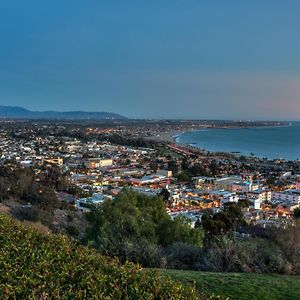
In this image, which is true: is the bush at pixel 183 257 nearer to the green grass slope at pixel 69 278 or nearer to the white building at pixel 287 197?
the green grass slope at pixel 69 278

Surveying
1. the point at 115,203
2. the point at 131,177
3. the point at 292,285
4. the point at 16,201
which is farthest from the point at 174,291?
the point at 131,177

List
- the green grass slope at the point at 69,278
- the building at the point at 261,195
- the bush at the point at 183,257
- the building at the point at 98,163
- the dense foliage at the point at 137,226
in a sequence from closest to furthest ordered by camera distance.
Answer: the green grass slope at the point at 69,278, the bush at the point at 183,257, the dense foliage at the point at 137,226, the building at the point at 261,195, the building at the point at 98,163

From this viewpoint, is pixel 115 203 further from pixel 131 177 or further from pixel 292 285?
pixel 131 177

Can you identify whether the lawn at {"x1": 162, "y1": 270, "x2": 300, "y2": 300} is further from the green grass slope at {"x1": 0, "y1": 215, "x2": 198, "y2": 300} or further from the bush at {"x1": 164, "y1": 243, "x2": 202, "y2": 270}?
the bush at {"x1": 164, "y1": 243, "x2": 202, "y2": 270}

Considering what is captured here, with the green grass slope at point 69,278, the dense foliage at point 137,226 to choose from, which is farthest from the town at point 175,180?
the green grass slope at point 69,278

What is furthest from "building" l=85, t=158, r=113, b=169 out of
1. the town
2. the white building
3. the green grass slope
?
the green grass slope
